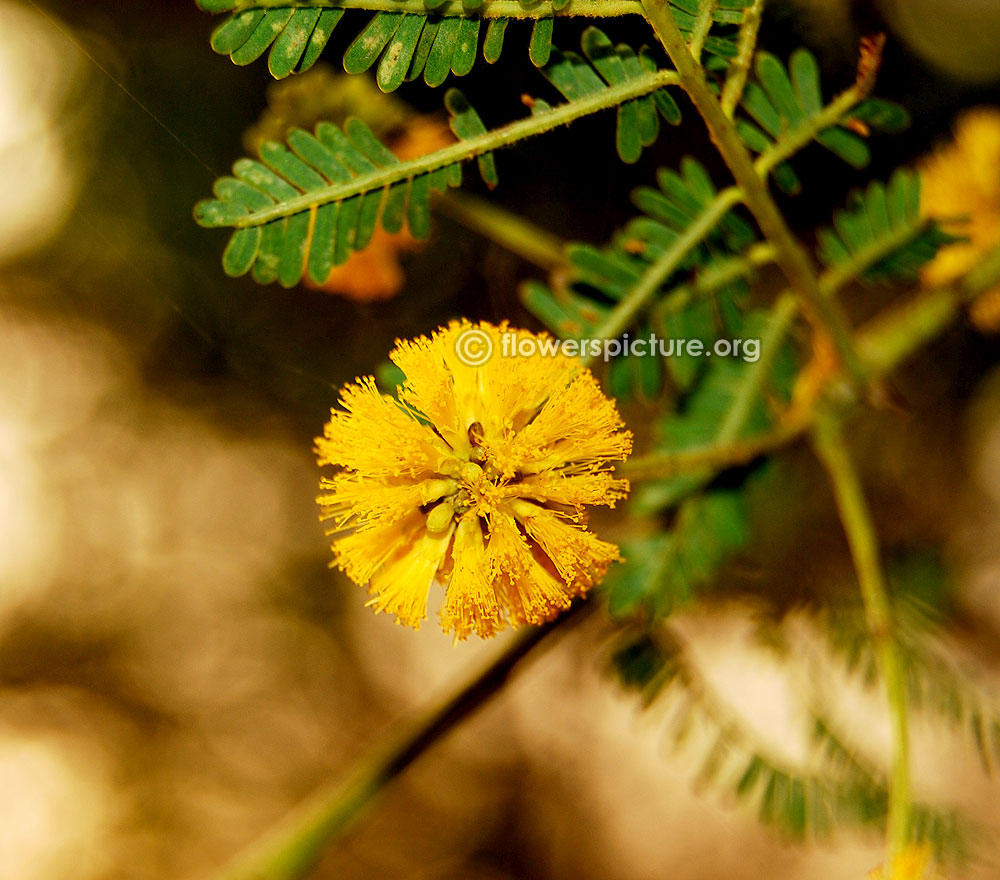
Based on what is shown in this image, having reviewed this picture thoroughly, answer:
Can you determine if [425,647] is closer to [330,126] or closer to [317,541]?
[317,541]

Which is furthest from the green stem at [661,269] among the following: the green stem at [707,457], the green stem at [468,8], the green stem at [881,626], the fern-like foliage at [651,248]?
the green stem at [881,626]

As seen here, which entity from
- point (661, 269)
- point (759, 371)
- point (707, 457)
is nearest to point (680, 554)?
point (707, 457)

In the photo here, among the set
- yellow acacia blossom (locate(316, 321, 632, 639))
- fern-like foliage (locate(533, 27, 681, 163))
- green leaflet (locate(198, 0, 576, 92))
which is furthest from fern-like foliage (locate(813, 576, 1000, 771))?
green leaflet (locate(198, 0, 576, 92))

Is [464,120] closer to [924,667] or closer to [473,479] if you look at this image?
[473,479]

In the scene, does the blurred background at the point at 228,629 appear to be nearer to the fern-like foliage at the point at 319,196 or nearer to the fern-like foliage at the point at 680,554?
the fern-like foliage at the point at 680,554

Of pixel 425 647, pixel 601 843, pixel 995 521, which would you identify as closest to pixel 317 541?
pixel 425 647

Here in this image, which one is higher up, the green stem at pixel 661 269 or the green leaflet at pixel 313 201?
the green leaflet at pixel 313 201
